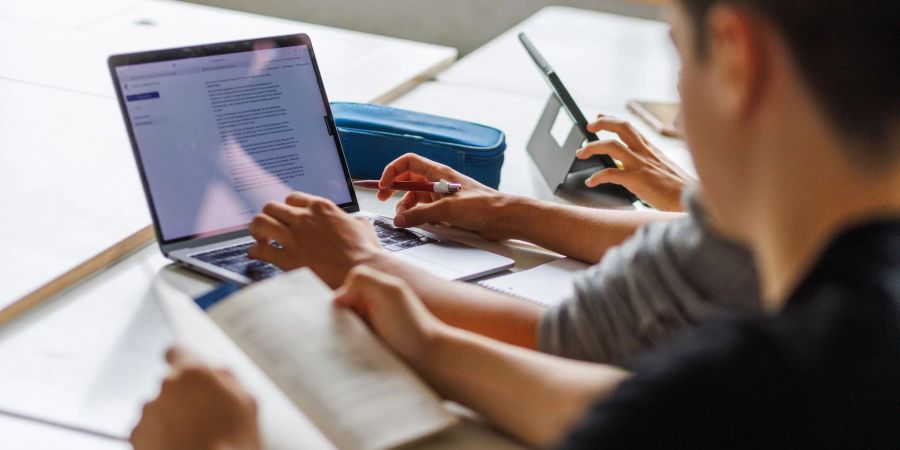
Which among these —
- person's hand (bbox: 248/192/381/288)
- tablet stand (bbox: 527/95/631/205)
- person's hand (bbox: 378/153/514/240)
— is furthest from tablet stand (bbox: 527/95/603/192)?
person's hand (bbox: 248/192/381/288)

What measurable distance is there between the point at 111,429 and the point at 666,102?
55.7 inches

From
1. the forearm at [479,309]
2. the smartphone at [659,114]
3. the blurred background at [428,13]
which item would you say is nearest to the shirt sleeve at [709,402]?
the forearm at [479,309]

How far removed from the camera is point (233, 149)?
1188 millimetres

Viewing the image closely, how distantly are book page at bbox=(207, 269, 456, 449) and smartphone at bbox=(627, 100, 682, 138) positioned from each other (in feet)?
3.43

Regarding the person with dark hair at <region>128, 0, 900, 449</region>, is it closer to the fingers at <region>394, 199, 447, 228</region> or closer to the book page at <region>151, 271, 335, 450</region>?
the book page at <region>151, 271, 335, 450</region>

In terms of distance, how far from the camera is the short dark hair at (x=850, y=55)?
0.63 meters

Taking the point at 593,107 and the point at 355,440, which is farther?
the point at 593,107

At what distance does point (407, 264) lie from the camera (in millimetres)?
1079

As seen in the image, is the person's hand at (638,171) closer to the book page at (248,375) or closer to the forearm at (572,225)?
the forearm at (572,225)

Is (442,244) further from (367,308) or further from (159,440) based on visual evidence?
(159,440)

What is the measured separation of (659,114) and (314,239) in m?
1.01

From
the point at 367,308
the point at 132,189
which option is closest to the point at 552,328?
the point at 367,308

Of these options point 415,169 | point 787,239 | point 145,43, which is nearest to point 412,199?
point 415,169

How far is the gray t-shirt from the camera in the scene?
2.85 feet
